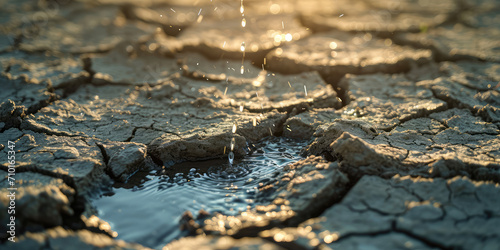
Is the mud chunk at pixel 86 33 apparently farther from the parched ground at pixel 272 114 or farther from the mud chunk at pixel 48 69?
the mud chunk at pixel 48 69

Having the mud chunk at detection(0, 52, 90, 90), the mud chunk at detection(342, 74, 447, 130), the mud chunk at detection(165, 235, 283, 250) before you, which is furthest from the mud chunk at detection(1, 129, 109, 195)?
the mud chunk at detection(342, 74, 447, 130)

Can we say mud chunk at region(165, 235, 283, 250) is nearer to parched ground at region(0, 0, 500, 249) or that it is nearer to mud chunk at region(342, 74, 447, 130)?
parched ground at region(0, 0, 500, 249)

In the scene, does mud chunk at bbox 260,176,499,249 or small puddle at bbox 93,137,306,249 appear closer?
mud chunk at bbox 260,176,499,249

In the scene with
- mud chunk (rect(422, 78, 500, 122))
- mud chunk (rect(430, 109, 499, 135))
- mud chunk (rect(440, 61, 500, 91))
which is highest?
mud chunk (rect(440, 61, 500, 91))

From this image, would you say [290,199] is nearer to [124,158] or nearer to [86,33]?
[124,158]

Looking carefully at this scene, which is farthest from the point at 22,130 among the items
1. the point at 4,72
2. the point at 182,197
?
the point at 182,197

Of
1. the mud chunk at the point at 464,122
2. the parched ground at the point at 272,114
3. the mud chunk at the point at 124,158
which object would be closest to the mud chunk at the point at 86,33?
the parched ground at the point at 272,114

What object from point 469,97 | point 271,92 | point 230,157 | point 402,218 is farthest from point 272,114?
point 469,97
